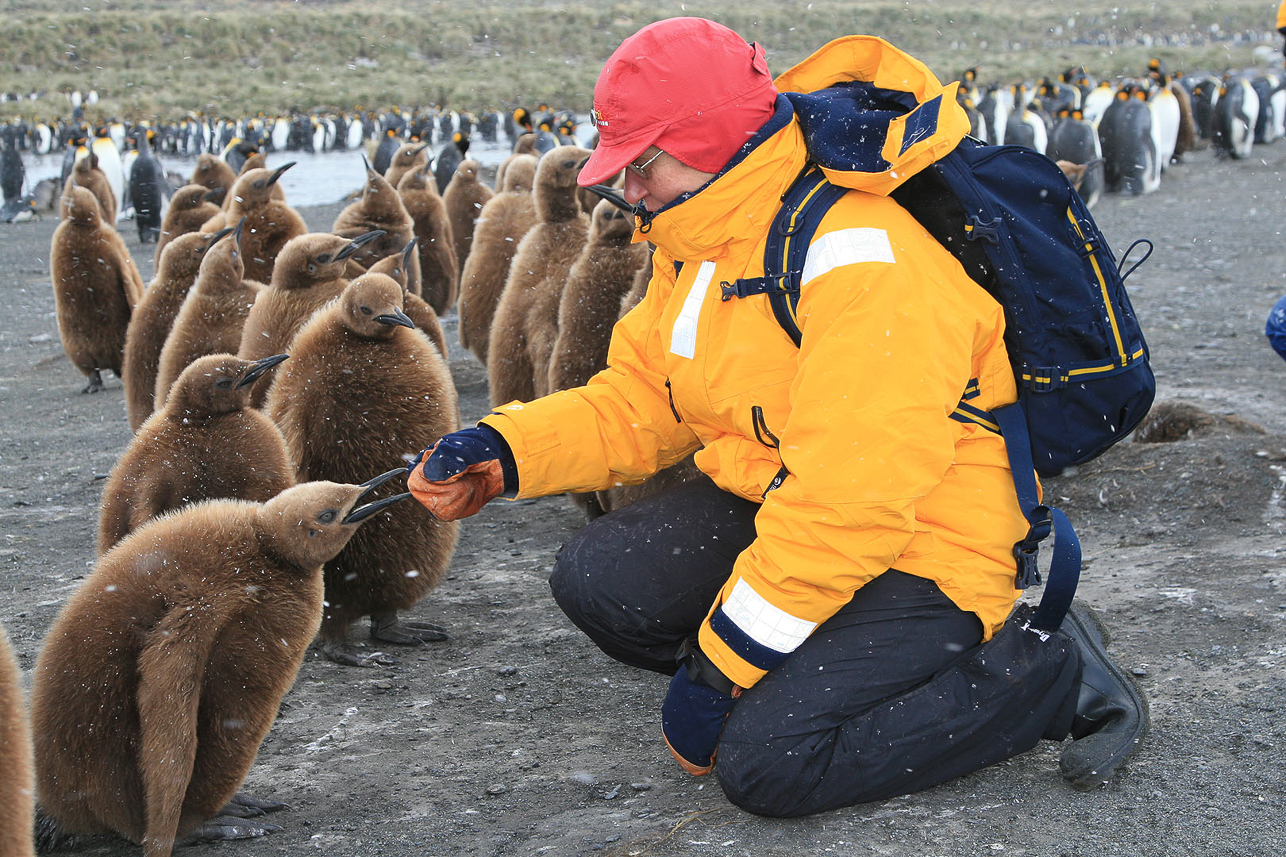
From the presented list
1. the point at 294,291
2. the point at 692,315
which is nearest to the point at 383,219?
the point at 294,291

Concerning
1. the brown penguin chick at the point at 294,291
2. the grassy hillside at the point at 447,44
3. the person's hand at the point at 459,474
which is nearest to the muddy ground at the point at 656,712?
the person's hand at the point at 459,474

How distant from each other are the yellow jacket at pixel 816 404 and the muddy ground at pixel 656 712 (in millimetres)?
321

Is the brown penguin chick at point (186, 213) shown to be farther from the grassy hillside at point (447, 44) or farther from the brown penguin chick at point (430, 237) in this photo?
the grassy hillside at point (447, 44)

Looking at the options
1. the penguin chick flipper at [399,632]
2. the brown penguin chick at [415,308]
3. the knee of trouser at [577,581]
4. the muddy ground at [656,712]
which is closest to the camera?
the muddy ground at [656,712]

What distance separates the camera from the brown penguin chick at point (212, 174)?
25.2 ft

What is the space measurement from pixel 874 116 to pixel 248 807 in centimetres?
167

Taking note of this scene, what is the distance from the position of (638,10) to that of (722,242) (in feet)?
197

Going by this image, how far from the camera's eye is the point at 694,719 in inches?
77.7

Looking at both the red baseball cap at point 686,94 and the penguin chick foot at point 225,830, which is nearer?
the red baseball cap at point 686,94

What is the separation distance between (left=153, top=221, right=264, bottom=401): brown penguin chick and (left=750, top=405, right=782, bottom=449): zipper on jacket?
7.59ft

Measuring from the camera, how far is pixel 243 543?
2.17 meters

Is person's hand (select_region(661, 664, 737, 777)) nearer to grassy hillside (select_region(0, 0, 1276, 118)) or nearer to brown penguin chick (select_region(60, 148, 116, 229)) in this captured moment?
brown penguin chick (select_region(60, 148, 116, 229))

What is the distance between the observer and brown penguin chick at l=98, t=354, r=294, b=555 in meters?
2.68

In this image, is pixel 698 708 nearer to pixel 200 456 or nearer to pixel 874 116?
pixel 874 116
